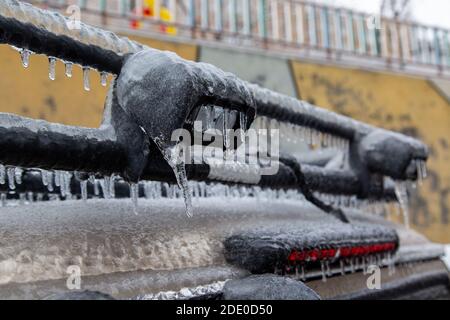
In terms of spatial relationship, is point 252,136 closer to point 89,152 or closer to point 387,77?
point 89,152

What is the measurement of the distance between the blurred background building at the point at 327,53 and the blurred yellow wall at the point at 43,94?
61mm

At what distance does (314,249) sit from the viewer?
1.34m

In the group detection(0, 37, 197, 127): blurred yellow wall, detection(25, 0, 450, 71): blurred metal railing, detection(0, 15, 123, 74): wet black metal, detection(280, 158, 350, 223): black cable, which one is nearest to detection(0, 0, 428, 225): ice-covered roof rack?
detection(0, 15, 123, 74): wet black metal

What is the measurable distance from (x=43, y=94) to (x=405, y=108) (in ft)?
14.9

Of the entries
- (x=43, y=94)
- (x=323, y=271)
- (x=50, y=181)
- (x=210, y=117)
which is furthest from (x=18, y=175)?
(x=43, y=94)

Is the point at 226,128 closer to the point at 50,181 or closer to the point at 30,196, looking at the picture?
the point at 50,181

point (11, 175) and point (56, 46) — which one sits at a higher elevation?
point (56, 46)

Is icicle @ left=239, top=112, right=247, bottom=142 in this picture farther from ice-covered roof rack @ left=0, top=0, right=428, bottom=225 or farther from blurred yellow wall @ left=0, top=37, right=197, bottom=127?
blurred yellow wall @ left=0, top=37, right=197, bottom=127

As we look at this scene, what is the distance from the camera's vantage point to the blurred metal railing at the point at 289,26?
5930 mm

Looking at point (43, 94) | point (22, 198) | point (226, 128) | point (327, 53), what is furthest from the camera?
point (327, 53)

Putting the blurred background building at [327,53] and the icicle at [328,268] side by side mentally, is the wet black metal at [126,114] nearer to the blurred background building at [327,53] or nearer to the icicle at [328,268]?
the icicle at [328,268]

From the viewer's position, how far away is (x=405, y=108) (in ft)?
22.2

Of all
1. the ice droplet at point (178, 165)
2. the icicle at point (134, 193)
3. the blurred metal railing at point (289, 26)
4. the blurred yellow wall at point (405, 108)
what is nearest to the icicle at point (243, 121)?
the ice droplet at point (178, 165)

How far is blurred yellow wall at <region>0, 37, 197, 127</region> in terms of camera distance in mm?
4438
